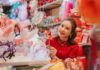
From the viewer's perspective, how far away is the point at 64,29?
2.93 ft

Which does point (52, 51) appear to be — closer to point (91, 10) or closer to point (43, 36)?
point (43, 36)

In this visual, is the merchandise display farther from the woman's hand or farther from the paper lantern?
the paper lantern

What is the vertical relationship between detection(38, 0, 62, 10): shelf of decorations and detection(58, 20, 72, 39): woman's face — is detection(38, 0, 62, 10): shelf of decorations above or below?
above

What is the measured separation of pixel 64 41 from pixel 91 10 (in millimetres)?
419

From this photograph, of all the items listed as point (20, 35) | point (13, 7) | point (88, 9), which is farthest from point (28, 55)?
point (88, 9)

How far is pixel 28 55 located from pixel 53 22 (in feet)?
0.51

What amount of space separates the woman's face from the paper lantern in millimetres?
384

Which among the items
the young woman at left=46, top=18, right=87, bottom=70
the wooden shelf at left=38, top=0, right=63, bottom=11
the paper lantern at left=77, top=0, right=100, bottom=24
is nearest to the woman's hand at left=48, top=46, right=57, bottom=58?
the young woman at left=46, top=18, right=87, bottom=70

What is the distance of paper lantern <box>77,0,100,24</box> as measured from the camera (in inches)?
19.0

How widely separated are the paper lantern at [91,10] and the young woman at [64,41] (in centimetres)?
39

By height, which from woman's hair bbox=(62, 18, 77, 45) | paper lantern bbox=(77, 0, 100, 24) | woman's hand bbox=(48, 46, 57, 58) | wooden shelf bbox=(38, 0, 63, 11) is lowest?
woman's hand bbox=(48, 46, 57, 58)

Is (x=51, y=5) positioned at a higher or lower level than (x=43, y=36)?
higher

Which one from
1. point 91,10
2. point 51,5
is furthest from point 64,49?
point 91,10

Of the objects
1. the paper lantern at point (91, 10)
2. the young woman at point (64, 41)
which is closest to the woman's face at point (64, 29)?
the young woman at point (64, 41)
